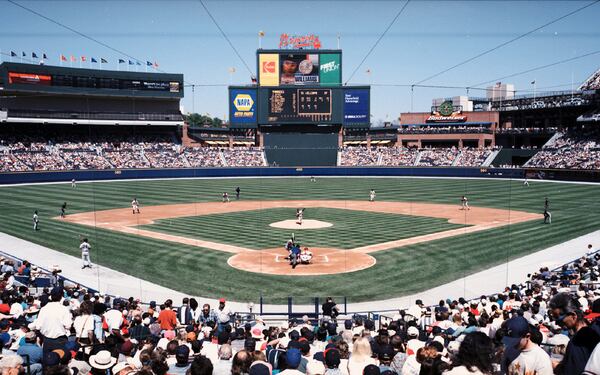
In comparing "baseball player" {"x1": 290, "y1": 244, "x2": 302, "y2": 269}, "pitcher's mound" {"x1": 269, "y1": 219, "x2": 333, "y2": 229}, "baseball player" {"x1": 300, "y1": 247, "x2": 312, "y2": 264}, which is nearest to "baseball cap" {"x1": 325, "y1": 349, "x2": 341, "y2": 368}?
"baseball player" {"x1": 290, "y1": 244, "x2": 302, "y2": 269}

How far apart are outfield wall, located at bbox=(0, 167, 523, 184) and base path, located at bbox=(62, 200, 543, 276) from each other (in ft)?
103

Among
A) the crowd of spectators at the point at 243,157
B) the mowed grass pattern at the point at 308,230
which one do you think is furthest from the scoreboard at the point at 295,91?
the mowed grass pattern at the point at 308,230

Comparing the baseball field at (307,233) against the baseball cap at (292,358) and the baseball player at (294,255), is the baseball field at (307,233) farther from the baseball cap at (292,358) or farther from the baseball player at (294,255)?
the baseball cap at (292,358)

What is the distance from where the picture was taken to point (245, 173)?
79.6 metres

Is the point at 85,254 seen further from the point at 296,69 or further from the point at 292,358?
the point at 296,69

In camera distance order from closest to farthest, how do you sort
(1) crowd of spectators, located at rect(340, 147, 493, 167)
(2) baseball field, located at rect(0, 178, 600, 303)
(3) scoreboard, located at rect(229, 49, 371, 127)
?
(2) baseball field, located at rect(0, 178, 600, 303), (3) scoreboard, located at rect(229, 49, 371, 127), (1) crowd of spectators, located at rect(340, 147, 493, 167)

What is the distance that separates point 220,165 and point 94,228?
51.4 m

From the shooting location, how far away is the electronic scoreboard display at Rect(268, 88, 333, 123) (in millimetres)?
82750

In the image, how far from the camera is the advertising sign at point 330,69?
8338 cm

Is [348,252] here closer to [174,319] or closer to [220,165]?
[174,319]

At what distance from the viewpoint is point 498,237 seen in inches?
1101

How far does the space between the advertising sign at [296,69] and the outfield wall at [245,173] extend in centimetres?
1478

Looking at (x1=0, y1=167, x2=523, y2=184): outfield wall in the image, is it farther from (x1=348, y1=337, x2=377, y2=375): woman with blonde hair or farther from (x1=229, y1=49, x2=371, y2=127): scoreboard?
(x1=348, y1=337, x2=377, y2=375): woman with blonde hair

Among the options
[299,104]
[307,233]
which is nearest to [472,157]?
[299,104]
